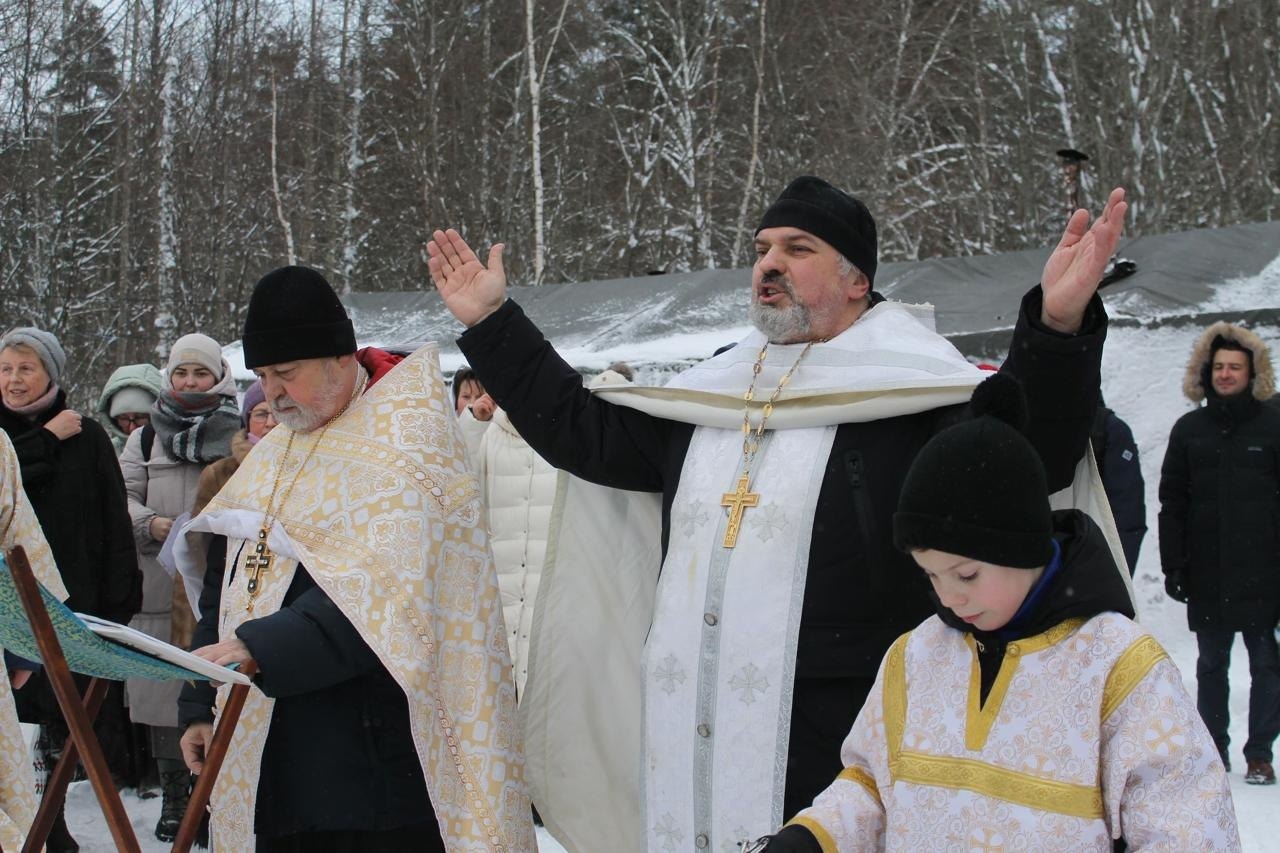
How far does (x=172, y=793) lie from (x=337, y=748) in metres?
2.85

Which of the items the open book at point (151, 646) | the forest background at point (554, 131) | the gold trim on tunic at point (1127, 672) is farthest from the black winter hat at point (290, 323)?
the forest background at point (554, 131)

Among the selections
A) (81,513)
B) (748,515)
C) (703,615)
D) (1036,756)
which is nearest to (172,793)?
(81,513)

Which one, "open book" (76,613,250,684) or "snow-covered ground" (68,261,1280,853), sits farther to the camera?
"snow-covered ground" (68,261,1280,853)

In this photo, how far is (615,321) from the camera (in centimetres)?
1012

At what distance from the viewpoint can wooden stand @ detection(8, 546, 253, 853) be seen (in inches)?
93.4

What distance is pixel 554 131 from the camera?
2009 cm

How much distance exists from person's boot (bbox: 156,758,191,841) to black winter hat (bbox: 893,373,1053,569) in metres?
4.07

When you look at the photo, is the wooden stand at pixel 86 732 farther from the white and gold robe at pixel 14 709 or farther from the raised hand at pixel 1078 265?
the raised hand at pixel 1078 265

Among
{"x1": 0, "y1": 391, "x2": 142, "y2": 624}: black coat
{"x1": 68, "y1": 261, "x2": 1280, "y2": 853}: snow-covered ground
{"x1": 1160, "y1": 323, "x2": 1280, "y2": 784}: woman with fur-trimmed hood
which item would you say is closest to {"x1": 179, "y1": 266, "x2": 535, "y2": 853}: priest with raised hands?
{"x1": 0, "y1": 391, "x2": 142, "y2": 624}: black coat

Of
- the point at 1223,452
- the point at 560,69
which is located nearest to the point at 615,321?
the point at 1223,452

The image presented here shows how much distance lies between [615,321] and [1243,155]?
949 centimetres

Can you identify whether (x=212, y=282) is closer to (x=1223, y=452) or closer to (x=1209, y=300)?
(x=1209, y=300)

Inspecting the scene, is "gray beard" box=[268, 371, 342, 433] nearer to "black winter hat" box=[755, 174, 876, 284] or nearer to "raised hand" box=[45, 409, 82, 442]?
"black winter hat" box=[755, 174, 876, 284]

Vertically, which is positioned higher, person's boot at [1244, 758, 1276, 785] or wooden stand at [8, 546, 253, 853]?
wooden stand at [8, 546, 253, 853]
